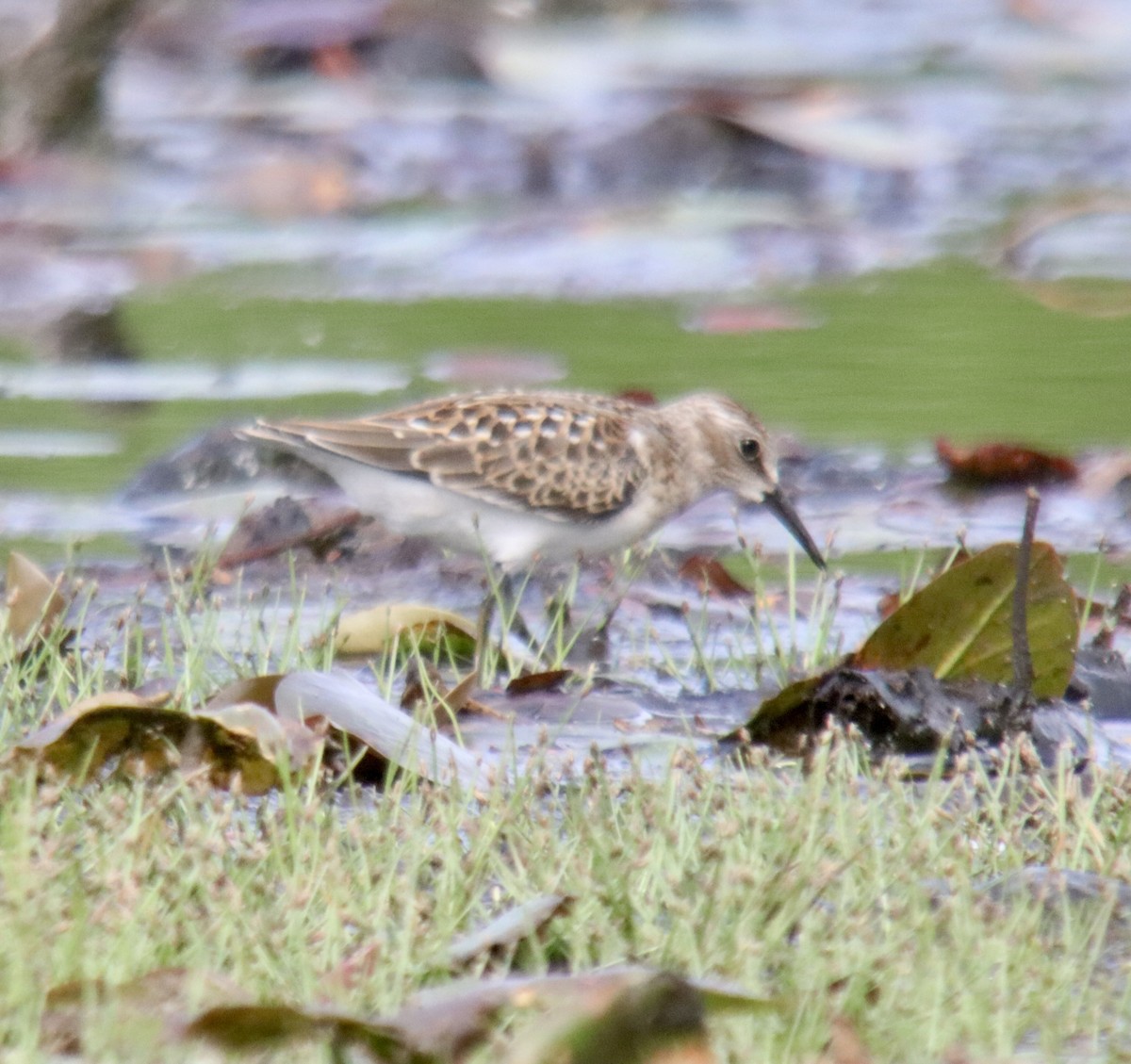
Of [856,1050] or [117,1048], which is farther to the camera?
[856,1050]

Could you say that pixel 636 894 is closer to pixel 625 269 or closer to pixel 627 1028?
pixel 627 1028

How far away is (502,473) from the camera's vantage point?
6.18 m

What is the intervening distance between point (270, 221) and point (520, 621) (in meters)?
6.94

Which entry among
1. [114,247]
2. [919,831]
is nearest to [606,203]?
[114,247]

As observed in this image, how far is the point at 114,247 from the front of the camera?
37.1 ft

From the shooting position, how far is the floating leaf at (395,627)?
16.8 ft

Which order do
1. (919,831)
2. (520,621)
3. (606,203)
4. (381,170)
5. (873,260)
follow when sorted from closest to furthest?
(919,831) < (520,621) < (873,260) < (606,203) < (381,170)

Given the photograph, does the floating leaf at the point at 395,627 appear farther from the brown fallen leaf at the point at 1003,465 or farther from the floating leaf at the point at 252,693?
the brown fallen leaf at the point at 1003,465

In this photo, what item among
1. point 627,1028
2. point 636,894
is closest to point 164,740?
point 636,894

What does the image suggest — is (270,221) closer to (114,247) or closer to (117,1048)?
(114,247)

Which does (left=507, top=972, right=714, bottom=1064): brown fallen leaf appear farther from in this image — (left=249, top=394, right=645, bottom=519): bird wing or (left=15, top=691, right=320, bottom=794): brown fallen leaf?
(left=249, top=394, right=645, bottom=519): bird wing

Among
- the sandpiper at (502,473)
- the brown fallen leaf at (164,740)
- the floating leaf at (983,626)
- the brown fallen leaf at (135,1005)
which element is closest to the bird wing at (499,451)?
the sandpiper at (502,473)

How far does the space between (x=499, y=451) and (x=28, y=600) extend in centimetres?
170

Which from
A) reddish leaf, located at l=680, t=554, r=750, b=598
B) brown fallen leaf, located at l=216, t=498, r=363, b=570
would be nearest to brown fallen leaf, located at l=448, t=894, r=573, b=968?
reddish leaf, located at l=680, t=554, r=750, b=598
